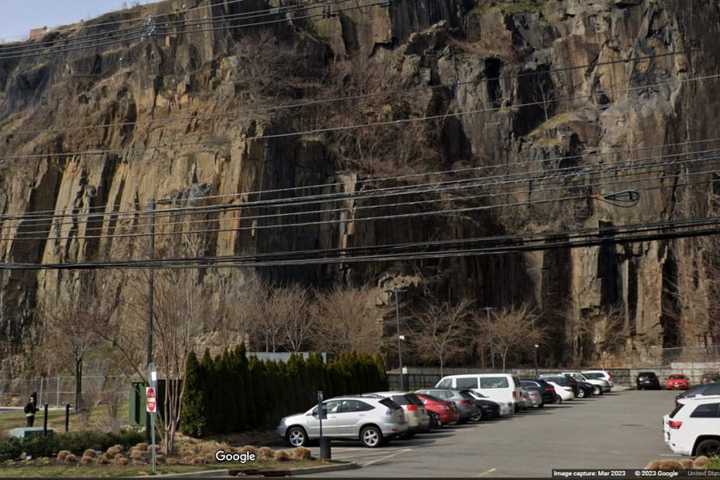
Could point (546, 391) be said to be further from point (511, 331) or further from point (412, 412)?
point (511, 331)

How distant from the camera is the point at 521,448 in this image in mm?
24391

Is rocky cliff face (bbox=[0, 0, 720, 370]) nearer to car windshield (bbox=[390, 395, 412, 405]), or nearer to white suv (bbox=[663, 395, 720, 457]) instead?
car windshield (bbox=[390, 395, 412, 405])

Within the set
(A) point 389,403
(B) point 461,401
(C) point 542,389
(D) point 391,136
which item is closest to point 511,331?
(D) point 391,136

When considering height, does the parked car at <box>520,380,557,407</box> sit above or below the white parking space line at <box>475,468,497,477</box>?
above

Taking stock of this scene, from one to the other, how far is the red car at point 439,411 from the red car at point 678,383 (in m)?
33.5

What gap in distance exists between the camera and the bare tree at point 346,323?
6384cm

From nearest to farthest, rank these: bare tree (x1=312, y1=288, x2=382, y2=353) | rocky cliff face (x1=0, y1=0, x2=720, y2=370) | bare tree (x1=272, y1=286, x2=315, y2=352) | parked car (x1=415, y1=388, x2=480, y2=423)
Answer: parked car (x1=415, y1=388, x2=480, y2=423)
bare tree (x1=272, y1=286, x2=315, y2=352)
bare tree (x1=312, y1=288, x2=382, y2=353)
rocky cliff face (x1=0, y1=0, x2=720, y2=370)

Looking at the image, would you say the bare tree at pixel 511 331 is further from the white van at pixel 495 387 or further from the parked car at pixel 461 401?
the parked car at pixel 461 401

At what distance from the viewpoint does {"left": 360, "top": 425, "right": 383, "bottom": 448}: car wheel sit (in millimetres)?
26845

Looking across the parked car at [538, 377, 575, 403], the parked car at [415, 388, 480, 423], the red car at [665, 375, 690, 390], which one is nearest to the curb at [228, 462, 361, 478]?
the parked car at [415, 388, 480, 423]

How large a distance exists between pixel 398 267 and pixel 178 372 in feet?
159

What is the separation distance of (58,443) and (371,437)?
8847mm

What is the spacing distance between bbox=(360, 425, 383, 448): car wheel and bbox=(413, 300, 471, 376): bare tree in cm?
4382

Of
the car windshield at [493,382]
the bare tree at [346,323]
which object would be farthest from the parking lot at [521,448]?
the bare tree at [346,323]
